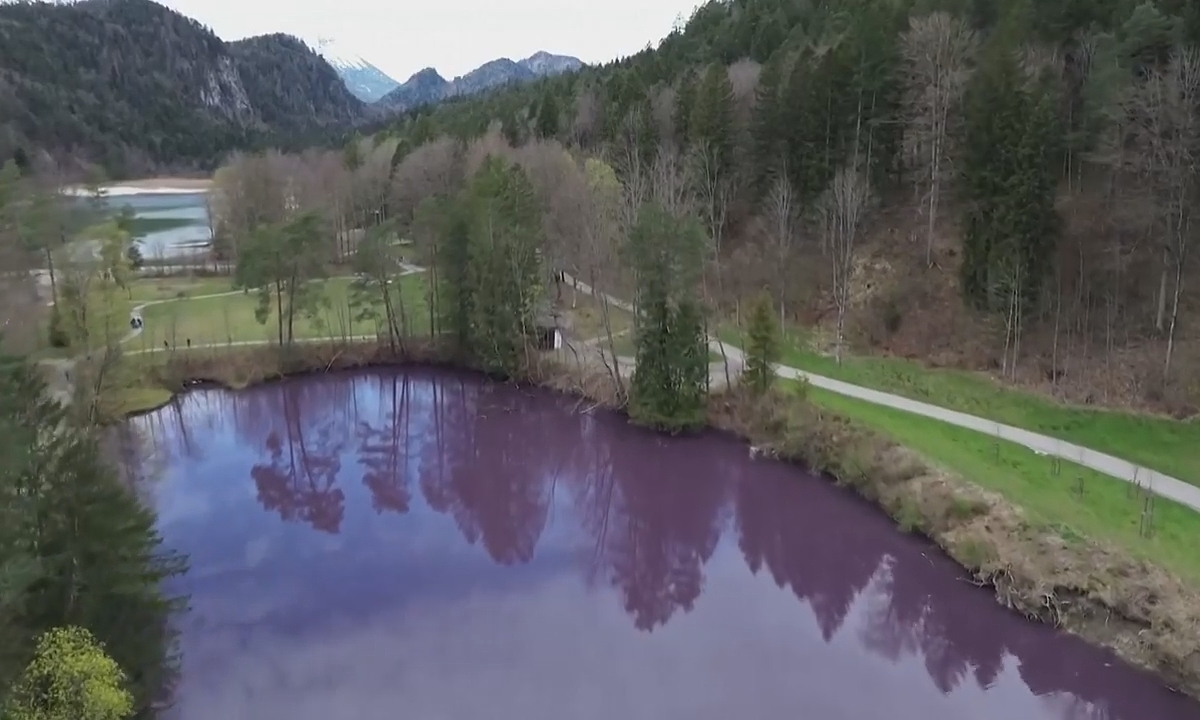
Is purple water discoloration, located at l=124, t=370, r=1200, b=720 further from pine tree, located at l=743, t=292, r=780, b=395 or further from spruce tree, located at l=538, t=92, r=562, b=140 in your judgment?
spruce tree, located at l=538, t=92, r=562, b=140

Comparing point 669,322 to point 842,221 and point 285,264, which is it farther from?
point 285,264

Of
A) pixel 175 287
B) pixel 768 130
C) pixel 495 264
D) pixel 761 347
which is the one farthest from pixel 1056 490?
pixel 175 287

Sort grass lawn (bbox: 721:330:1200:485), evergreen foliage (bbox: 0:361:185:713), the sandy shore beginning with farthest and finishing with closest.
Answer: the sandy shore
grass lawn (bbox: 721:330:1200:485)
evergreen foliage (bbox: 0:361:185:713)

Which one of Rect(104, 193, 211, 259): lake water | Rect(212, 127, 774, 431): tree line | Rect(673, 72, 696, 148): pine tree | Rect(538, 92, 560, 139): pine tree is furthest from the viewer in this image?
Rect(104, 193, 211, 259): lake water

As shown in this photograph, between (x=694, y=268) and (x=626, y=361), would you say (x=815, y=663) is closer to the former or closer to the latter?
(x=694, y=268)

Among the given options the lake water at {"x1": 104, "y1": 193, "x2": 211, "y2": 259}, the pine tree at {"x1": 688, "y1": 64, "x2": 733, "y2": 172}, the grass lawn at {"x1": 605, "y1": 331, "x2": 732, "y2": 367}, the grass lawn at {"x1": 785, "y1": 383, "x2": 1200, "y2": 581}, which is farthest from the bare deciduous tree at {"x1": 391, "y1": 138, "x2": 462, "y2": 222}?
the grass lawn at {"x1": 785, "y1": 383, "x2": 1200, "y2": 581}

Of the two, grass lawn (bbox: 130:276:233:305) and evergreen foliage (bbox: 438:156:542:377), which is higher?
evergreen foliage (bbox: 438:156:542:377)

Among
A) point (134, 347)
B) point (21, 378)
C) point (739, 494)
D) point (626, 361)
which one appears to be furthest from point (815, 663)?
point (134, 347)
